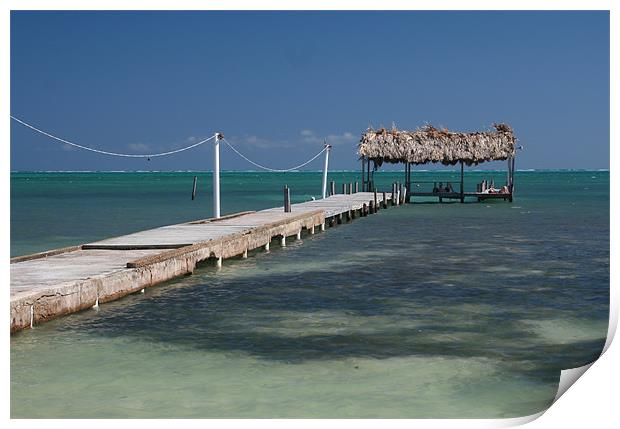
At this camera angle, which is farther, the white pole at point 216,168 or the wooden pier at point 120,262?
the white pole at point 216,168

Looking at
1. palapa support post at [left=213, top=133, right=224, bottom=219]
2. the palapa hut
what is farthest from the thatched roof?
palapa support post at [left=213, top=133, right=224, bottom=219]

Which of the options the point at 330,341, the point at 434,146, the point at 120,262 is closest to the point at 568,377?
the point at 330,341

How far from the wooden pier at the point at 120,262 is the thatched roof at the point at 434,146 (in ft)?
53.3

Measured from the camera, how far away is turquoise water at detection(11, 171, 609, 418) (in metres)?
5.73

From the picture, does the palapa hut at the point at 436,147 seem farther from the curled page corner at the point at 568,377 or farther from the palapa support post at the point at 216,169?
the curled page corner at the point at 568,377

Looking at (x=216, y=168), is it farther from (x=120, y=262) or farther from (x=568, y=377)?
(x=568, y=377)

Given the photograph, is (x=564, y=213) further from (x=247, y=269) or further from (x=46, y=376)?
(x=46, y=376)

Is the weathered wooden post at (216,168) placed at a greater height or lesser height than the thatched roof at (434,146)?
lesser

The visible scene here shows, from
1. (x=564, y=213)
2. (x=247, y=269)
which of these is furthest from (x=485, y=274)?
(x=564, y=213)

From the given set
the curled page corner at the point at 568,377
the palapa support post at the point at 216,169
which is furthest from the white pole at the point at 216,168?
the curled page corner at the point at 568,377

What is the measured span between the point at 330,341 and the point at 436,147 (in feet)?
87.7

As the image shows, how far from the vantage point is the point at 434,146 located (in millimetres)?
33562

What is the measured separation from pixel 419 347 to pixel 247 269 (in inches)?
223

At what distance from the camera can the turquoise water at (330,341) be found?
5.73 meters
